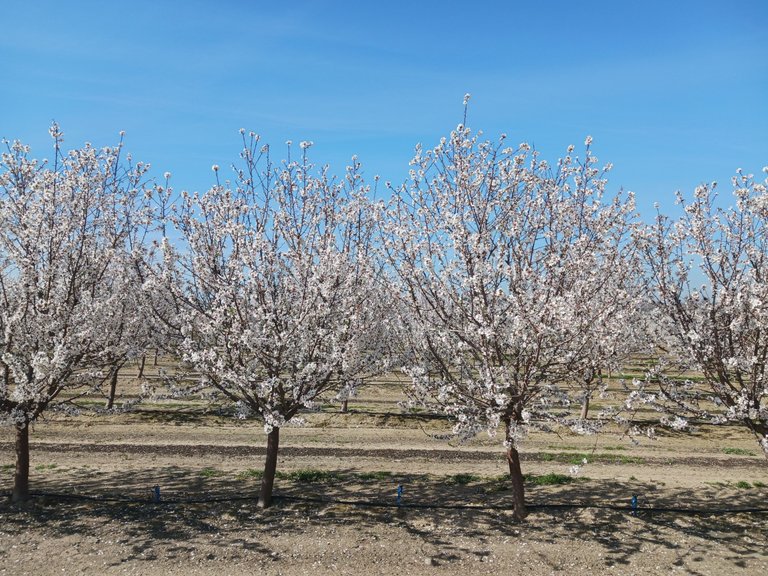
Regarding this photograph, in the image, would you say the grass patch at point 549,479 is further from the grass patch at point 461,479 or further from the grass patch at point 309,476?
the grass patch at point 309,476

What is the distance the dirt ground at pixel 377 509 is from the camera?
10.9m

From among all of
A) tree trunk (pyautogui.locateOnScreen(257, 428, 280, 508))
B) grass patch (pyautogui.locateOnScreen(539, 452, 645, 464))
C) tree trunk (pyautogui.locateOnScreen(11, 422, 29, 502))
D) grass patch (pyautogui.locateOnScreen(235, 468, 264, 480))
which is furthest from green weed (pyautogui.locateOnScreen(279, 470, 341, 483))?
grass patch (pyautogui.locateOnScreen(539, 452, 645, 464))

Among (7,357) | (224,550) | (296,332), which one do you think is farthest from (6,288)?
(224,550)

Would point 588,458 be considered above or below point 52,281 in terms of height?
below

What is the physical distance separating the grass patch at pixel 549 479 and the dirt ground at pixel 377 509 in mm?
99

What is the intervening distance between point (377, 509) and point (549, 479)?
18.6ft

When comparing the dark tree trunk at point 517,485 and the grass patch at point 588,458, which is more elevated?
the dark tree trunk at point 517,485

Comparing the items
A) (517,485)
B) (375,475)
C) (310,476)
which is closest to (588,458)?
(517,485)

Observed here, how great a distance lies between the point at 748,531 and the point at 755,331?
14.6ft

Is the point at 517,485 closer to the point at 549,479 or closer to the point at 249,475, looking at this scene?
the point at 549,479

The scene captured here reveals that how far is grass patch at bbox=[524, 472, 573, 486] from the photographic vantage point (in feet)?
52.7

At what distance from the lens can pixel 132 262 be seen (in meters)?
14.0

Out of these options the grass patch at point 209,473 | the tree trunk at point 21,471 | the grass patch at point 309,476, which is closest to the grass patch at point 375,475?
the grass patch at point 309,476

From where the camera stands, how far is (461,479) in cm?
1639
